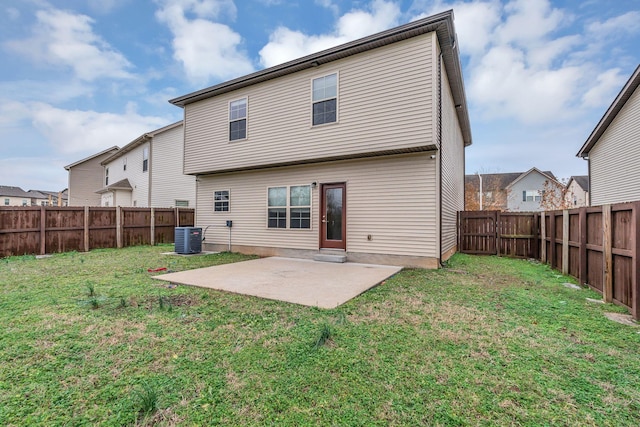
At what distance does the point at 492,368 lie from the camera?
7.82 feet

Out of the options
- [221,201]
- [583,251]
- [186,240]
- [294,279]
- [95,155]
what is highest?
[95,155]

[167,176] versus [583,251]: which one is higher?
[167,176]

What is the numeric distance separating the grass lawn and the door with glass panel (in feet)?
12.3

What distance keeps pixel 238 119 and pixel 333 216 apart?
4678 mm

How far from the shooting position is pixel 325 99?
799 cm

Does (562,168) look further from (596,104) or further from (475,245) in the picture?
(475,245)

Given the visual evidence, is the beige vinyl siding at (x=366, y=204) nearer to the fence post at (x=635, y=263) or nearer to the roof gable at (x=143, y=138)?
the fence post at (x=635, y=263)

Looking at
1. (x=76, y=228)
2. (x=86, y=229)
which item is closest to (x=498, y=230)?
(x=86, y=229)

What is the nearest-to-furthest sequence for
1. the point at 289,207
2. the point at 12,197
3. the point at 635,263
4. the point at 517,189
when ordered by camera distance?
1. the point at 635,263
2. the point at 289,207
3. the point at 517,189
4. the point at 12,197

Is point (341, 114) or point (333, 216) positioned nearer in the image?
point (341, 114)

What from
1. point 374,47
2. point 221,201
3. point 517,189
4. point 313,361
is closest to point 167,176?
point 221,201

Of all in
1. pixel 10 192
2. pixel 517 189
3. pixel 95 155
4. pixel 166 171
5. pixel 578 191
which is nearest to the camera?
pixel 166 171

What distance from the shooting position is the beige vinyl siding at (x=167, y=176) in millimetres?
16812

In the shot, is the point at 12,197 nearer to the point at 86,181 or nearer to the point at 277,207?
the point at 86,181
